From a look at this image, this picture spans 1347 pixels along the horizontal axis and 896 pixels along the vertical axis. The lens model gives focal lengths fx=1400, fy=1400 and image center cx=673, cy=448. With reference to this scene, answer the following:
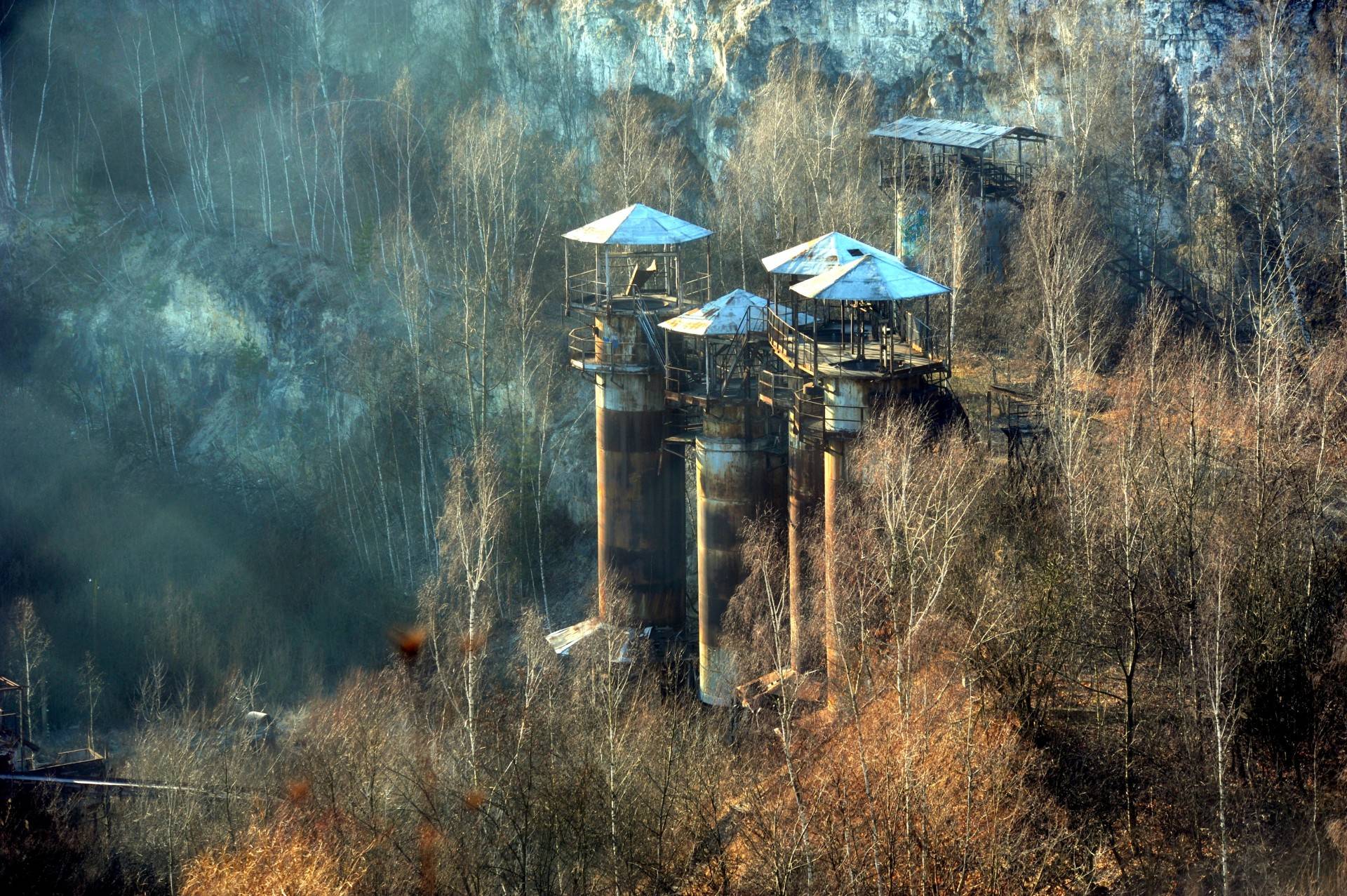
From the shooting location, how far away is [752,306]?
98.8ft

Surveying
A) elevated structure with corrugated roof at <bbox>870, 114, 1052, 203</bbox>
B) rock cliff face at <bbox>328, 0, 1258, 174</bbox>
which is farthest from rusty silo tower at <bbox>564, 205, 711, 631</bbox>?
rock cliff face at <bbox>328, 0, 1258, 174</bbox>

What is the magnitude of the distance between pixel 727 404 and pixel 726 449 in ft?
3.24

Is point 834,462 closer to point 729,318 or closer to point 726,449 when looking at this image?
point 726,449

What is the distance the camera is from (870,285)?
86.4 ft

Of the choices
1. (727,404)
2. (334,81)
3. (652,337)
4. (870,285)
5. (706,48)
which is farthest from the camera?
(334,81)

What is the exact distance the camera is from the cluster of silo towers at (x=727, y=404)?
2652 centimetres

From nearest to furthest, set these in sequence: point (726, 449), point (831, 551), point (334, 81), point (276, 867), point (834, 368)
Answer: point (276, 867) < point (831, 551) < point (834, 368) < point (726, 449) < point (334, 81)

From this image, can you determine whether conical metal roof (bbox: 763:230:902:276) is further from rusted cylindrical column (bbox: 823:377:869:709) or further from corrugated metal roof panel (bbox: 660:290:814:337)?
rusted cylindrical column (bbox: 823:377:869:709)

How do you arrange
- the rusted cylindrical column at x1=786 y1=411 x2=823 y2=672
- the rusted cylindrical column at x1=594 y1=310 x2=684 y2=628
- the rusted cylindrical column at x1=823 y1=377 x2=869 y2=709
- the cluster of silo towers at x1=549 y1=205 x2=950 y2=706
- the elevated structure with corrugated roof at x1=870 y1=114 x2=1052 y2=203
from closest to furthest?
the rusted cylindrical column at x1=823 y1=377 x2=869 y2=709
the cluster of silo towers at x1=549 y1=205 x2=950 y2=706
the rusted cylindrical column at x1=786 y1=411 x2=823 y2=672
the rusted cylindrical column at x1=594 y1=310 x2=684 y2=628
the elevated structure with corrugated roof at x1=870 y1=114 x2=1052 y2=203

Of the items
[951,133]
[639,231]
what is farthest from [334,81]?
[639,231]

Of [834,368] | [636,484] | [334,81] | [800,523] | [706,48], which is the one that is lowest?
[636,484]

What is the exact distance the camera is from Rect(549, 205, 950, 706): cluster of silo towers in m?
26.5

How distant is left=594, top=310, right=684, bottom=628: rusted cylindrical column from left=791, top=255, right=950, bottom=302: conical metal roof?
614 centimetres

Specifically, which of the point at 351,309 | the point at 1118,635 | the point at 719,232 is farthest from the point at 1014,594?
the point at 351,309
